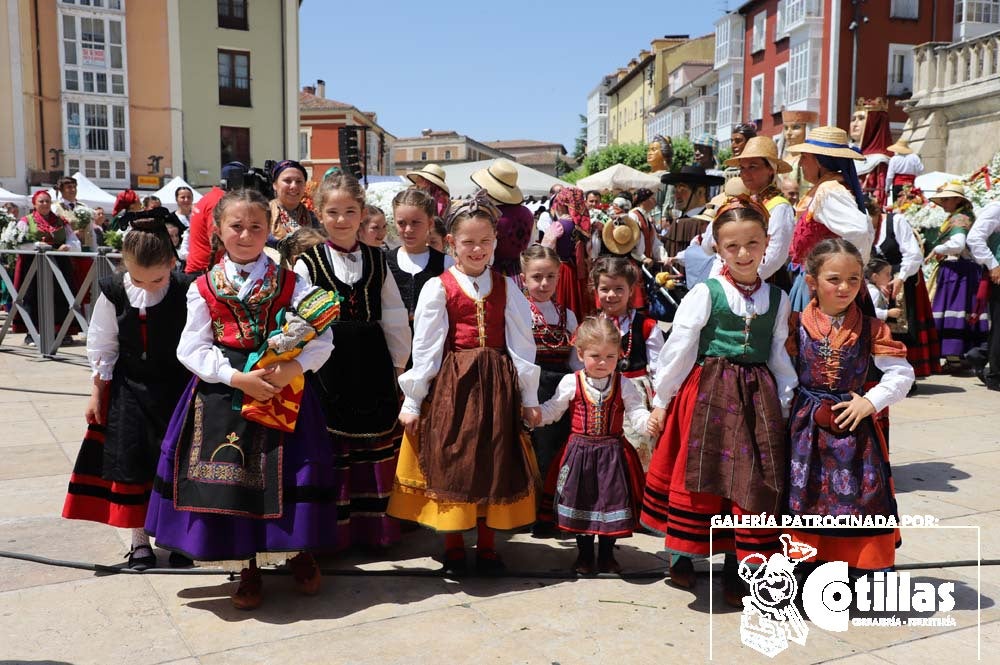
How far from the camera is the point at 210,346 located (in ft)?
11.7

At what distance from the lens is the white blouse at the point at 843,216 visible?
4445mm

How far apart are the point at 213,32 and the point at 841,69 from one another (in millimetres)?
24108

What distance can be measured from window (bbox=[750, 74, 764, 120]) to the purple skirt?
132ft

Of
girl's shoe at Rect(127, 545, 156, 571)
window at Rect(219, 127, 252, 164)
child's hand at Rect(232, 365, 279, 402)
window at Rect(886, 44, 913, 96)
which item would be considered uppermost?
window at Rect(886, 44, 913, 96)

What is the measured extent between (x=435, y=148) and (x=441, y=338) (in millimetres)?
102513

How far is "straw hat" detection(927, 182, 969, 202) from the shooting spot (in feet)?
30.4

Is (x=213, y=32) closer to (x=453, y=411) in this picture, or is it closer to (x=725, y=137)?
(x=725, y=137)

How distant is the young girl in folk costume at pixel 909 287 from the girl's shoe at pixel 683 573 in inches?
209

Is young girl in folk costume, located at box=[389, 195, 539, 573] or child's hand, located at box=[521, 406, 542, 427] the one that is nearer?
young girl in folk costume, located at box=[389, 195, 539, 573]

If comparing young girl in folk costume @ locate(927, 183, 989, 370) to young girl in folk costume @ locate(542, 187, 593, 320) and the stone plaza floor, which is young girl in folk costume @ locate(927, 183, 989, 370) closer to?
young girl in folk costume @ locate(542, 187, 593, 320)

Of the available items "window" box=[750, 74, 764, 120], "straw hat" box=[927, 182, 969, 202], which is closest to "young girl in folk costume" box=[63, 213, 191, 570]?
"straw hat" box=[927, 182, 969, 202]

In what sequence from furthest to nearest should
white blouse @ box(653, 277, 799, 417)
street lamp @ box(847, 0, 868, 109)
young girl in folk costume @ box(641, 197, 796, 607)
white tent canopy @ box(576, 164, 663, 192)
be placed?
street lamp @ box(847, 0, 868, 109) → white tent canopy @ box(576, 164, 663, 192) → white blouse @ box(653, 277, 799, 417) → young girl in folk costume @ box(641, 197, 796, 607)

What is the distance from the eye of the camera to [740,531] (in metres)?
3.56

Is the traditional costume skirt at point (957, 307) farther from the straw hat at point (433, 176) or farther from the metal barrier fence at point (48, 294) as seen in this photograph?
the metal barrier fence at point (48, 294)
